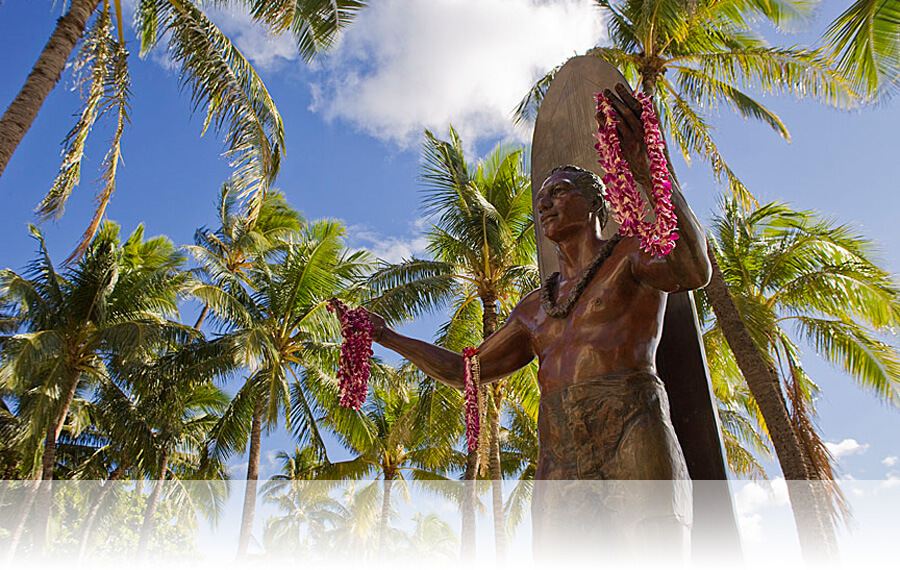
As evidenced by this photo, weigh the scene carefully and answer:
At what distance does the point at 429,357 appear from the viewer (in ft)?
9.88

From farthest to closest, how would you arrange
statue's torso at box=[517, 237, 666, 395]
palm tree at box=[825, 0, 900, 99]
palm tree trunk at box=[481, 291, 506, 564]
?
palm tree trunk at box=[481, 291, 506, 564] < palm tree at box=[825, 0, 900, 99] < statue's torso at box=[517, 237, 666, 395]

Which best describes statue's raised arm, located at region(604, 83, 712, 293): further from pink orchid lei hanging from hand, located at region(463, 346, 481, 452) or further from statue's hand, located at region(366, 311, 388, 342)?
statue's hand, located at region(366, 311, 388, 342)

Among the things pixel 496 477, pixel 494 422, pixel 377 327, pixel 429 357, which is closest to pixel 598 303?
pixel 429 357

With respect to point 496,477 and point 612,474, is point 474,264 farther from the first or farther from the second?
point 612,474

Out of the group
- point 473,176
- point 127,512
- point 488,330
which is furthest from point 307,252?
point 127,512

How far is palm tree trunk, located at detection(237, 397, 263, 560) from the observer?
16375 millimetres

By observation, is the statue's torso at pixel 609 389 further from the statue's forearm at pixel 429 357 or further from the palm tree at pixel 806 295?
the palm tree at pixel 806 295

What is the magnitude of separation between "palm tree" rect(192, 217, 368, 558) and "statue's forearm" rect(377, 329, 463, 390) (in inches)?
537

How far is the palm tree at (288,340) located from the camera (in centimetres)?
1666

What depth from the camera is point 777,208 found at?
13211 mm

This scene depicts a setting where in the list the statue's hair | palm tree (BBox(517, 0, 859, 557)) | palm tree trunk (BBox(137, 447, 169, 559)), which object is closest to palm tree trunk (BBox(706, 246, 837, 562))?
palm tree (BBox(517, 0, 859, 557))

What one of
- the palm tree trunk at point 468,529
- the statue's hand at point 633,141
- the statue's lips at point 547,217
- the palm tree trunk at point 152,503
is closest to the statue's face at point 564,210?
the statue's lips at point 547,217

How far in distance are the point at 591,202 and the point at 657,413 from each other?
896mm

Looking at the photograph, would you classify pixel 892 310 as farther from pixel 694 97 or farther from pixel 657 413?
pixel 657 413
